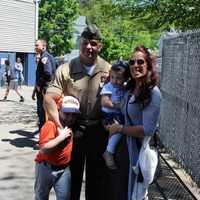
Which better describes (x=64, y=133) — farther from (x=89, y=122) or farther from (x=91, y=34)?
(x=91, y=34)

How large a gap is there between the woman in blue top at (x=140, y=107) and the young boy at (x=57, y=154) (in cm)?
50

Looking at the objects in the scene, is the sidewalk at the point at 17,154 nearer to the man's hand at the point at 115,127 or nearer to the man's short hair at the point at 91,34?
the man's hand at the point at 115,127

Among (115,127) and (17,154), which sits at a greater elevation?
(115,127)

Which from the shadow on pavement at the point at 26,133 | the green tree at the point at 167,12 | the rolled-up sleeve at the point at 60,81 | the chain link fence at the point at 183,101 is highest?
the green tree at the point at 167,12

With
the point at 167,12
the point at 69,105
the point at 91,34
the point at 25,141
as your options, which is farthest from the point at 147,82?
the point at 25,141

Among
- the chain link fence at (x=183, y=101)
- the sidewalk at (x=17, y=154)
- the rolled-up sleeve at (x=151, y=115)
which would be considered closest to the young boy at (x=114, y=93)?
the rolled-up sleeve at (x=151, y=115)

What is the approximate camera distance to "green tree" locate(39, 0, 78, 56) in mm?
47844

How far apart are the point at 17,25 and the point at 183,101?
29.1 metres

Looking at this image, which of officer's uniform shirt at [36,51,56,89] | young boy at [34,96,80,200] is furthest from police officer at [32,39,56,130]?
young boy at [34,96,80,200]

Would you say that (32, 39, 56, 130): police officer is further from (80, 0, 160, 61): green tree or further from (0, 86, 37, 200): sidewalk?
(80, 0, 160, 61): green tree

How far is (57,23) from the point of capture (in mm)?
48938

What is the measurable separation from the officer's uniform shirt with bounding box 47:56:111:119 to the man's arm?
0.05 m

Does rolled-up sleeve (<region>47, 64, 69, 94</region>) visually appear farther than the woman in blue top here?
Yes

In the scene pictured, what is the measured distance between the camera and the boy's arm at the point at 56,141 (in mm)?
4359
